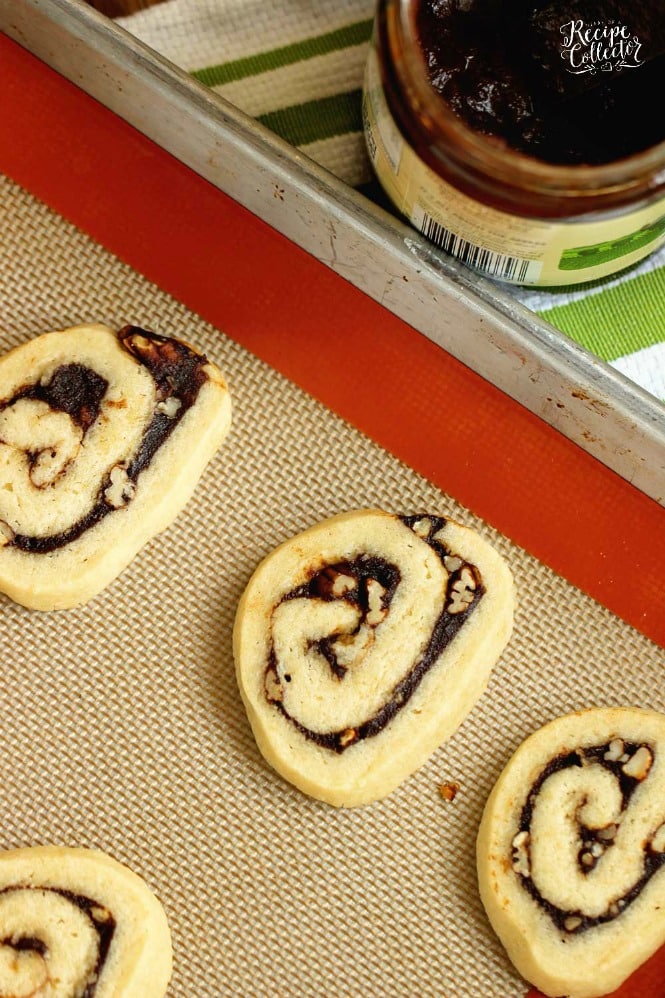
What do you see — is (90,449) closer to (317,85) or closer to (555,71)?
(317,85)

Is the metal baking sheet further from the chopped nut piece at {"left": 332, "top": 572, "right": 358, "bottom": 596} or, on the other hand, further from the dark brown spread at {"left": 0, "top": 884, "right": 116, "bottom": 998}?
the dark brown spread at {"left": 0, "top": 884, "right": 116, "bottom": 998}

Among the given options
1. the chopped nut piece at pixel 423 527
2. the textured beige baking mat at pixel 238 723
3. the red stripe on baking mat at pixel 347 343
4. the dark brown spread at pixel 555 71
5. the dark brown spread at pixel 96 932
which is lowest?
the dark brown spread at pixel 96 932

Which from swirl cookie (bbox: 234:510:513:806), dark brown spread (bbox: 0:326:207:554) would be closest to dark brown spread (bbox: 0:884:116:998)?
swirl cookie (bbox: 234:510:513:806)

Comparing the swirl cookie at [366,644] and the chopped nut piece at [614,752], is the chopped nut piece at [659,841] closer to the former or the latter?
the chopped nut piece at [614,752]

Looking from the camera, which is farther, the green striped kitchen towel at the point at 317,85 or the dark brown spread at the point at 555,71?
the green striped kitchen towel at the point at 317,85

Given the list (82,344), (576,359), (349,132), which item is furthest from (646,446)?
(82,344)

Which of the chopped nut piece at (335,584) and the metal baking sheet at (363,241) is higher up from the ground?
the metal baking sheet at (363,241)

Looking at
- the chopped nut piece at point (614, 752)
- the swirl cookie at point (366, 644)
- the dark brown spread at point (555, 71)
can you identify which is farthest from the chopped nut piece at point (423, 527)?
the dark brown spread at point (555, 71)

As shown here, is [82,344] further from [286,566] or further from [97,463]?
[286,566]
